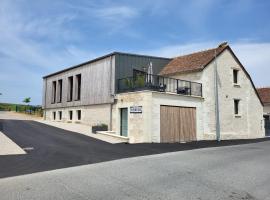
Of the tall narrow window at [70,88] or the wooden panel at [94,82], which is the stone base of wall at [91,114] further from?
the tall narrow window at [70,88]

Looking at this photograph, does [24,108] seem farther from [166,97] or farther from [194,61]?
[166,97]

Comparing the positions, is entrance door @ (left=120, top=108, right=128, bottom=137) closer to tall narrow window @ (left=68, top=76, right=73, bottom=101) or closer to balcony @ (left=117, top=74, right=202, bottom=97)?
balcony @ (left=117, top=74, right=202, bottom=97)

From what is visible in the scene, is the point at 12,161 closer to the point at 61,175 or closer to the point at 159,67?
the point at 61,175

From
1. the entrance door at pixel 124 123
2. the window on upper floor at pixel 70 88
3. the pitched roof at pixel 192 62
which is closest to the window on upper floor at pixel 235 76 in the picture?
the pitched roof at pixel 192 62

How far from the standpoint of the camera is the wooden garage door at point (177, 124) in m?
18.7

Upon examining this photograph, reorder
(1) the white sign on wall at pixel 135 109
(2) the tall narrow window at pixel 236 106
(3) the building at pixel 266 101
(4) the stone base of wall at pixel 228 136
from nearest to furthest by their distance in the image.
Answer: (1) the white sign on wall at pixel 135 109
(4) the stone base of wall at pixel 228 136
(2) the tall narrow window at pixel 236 106
(3) the building at pixel 266 101

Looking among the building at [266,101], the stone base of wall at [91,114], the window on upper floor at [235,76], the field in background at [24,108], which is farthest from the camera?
the field in background at [24,108]

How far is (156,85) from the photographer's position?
63.7 feet

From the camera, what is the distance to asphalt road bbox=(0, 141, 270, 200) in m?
6.20

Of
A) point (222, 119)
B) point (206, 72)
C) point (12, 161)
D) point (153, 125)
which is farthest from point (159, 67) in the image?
point (12, 161)

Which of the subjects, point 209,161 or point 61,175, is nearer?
point 61,175

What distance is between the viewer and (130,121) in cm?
1895

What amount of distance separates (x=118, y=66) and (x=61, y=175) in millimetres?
14599

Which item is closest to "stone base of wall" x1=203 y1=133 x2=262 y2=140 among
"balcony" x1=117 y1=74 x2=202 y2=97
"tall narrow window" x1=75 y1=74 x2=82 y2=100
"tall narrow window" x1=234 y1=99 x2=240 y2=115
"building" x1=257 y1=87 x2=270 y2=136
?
"tall narrow window" x1=234 y1=99 x2=240 y2=115
